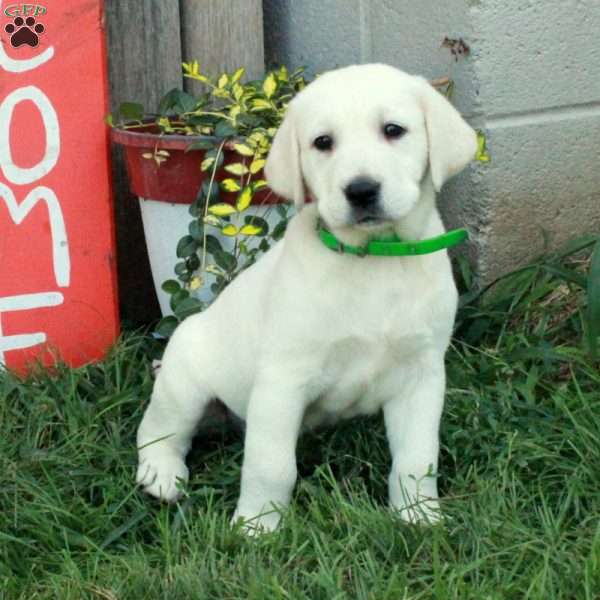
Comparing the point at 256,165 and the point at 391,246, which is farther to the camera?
the point at 256,165

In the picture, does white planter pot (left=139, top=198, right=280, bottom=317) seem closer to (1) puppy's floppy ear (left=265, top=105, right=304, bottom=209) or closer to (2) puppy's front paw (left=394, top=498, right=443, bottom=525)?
(1) puppy's floppy ear (left=265, top=105, right=304, bottom=209)

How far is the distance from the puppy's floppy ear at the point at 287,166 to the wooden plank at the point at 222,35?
158 cm

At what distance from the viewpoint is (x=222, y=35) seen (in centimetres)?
433

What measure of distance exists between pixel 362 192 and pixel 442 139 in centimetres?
28

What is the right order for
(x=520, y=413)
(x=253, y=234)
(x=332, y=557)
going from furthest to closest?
(x=253, y=234) < (x=520, y=413) < (x=332, y=557)

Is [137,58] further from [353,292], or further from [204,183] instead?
[353,292]

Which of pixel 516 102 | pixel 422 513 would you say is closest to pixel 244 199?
Answer: pixel 516 102

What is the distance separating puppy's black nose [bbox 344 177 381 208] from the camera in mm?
2580

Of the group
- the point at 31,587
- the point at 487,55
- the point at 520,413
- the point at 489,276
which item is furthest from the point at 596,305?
A: the point at 31,587

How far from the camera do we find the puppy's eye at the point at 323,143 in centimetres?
271

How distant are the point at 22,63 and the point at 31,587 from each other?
6.18ft

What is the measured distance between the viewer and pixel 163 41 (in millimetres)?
4273

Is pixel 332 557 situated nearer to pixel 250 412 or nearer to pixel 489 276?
pixel 250 412

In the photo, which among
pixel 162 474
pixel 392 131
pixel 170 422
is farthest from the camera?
pixel 170 422
